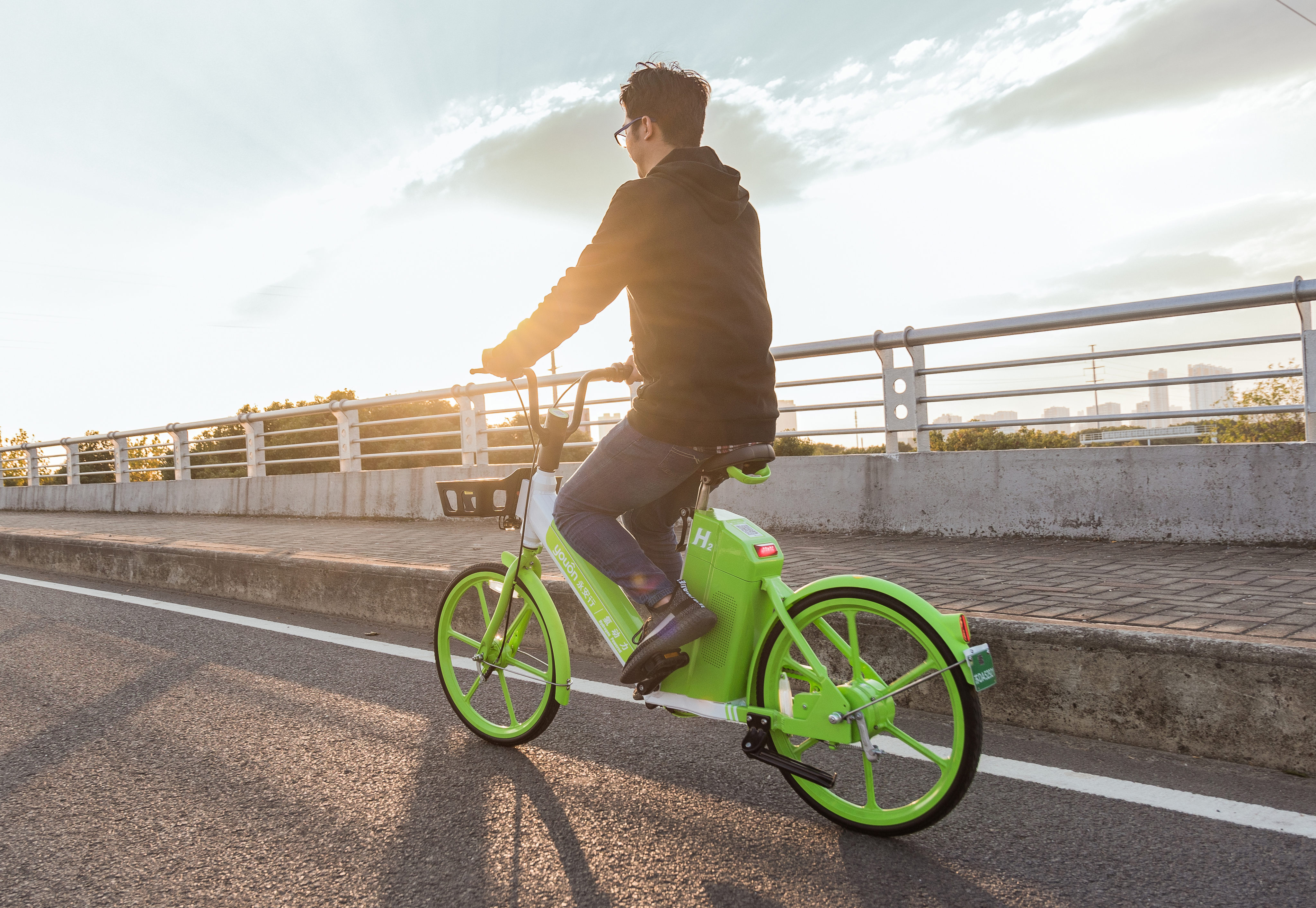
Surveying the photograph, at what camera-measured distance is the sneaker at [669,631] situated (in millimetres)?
2781

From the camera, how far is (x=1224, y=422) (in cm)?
594

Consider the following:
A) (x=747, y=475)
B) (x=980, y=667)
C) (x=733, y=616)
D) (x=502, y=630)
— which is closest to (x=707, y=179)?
(x=747, y=475)

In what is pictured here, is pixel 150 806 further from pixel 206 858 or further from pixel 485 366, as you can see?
pixel 485 366

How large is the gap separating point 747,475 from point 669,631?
0.55 metres

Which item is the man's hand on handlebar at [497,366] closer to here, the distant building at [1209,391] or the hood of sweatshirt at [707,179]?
the hood of sweatshirt at [707,179]

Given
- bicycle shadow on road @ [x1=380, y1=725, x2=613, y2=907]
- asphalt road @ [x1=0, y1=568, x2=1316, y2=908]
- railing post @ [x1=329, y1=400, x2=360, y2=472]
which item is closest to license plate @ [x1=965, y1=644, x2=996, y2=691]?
asphalt road @ [x1=0, y1=568, x2=1316, y2=908]

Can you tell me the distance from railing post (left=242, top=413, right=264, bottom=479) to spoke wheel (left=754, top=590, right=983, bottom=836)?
1188 cm

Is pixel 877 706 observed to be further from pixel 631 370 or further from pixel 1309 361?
A: pixel 1309 361

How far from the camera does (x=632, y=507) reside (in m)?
3.01

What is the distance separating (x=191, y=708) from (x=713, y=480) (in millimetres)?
2838

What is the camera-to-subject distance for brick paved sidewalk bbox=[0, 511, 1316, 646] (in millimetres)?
3701

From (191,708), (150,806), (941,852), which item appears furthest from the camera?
(191,708)

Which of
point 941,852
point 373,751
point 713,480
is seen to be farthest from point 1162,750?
point 373,751

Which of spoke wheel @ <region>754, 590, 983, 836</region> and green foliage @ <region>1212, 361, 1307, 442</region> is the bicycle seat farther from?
green foliage @ <region>1212, 361, 1307, 442</region>
